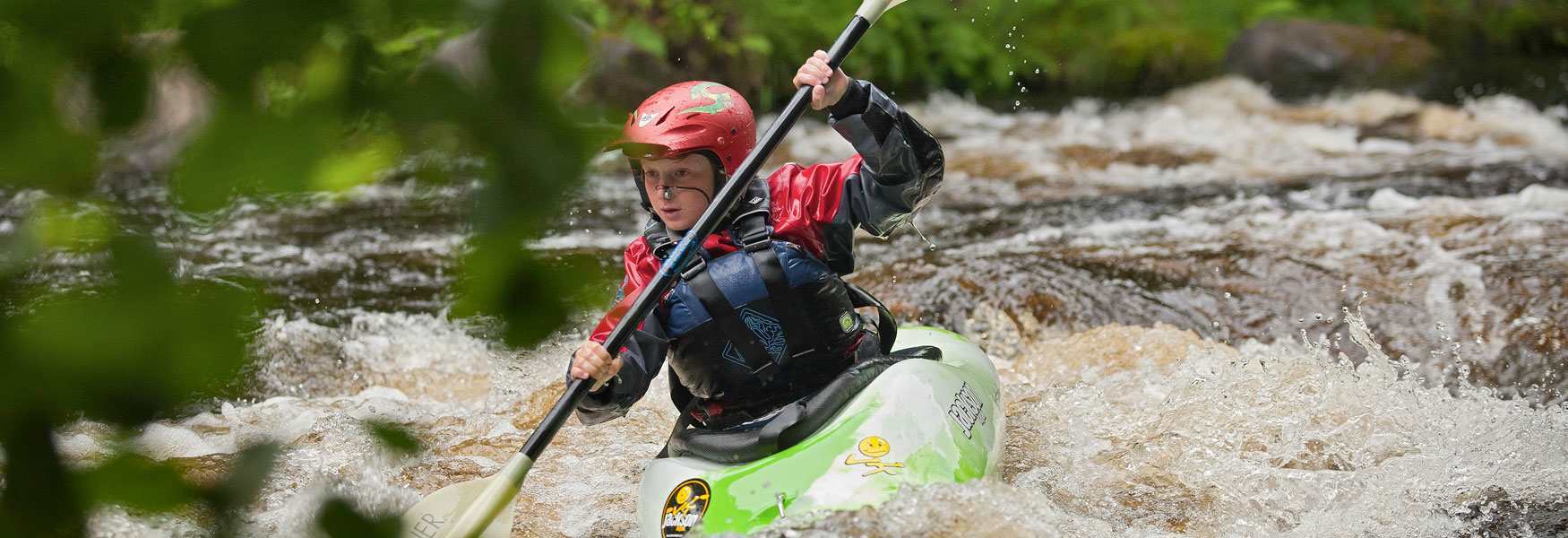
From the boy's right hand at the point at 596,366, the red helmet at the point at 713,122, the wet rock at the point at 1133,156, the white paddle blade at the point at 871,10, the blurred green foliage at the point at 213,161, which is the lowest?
the wet rock at the point at 1133,156

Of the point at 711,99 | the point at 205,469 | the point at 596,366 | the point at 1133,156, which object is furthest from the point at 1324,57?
the point at 205,469

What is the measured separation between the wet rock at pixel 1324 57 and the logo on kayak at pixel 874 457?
Answer: 7.84m

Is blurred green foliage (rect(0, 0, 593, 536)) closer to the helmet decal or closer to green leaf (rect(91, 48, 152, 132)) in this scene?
green leaf (rect(91, 48, 152, 132))

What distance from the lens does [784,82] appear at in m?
9.05

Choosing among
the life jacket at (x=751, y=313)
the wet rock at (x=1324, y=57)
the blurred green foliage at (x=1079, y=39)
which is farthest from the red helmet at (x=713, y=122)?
the wet rock at (x=1324, y=57)

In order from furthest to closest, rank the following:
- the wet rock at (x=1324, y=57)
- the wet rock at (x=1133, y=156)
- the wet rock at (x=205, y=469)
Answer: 1. the wet rock at (x=1324, y=57)
2. the wet rock at (x=1133, y=156)
3. the wet rock at (x=205, y=469)

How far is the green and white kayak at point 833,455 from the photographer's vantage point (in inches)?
101

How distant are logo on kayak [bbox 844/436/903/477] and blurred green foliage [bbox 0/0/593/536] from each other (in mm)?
2086

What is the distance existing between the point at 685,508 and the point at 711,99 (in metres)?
0.85

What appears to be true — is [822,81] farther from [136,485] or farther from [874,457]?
[136,485]

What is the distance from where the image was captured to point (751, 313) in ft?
9.20

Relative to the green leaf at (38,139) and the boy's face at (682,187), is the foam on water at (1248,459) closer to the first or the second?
the boy's face at (682,187)

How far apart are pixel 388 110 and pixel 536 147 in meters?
0.06

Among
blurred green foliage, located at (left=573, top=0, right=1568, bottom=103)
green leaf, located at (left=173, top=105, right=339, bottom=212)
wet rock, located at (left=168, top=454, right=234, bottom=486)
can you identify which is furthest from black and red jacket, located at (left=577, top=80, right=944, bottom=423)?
blurred green foliage, located at (left=573, top=0, right=1568, bottom=103)
